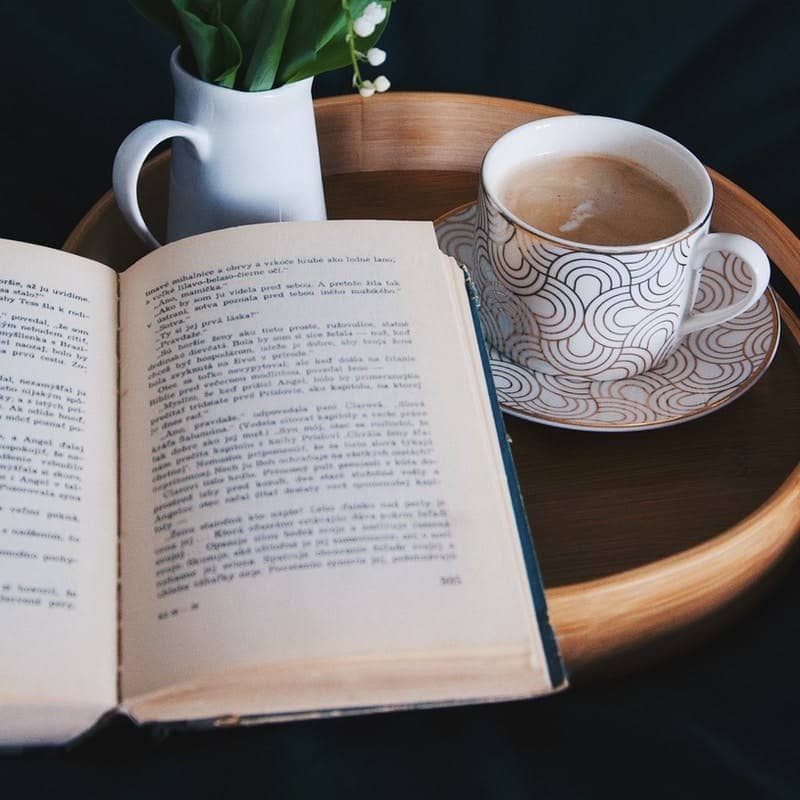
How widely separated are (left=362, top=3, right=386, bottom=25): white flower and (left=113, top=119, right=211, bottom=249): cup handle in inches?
4.3

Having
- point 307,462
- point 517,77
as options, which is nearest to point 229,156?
point 307,462

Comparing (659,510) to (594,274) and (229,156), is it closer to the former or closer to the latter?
(594,274)

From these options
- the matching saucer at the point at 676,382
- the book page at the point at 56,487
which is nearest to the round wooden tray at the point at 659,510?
the matching saucer at the point at 676,382

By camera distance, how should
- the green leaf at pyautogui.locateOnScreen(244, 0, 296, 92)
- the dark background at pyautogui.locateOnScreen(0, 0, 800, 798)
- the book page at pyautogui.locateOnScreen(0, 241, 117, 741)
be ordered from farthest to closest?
the dark background at pyautogui.locateOnScreen(0, 0, 800, 798)
the green leaf at pyautogui.locateOnScreen(244, 0, 296, 92)
the book page at pyautogui.locateOnScreen(0, 241, 117, 741)

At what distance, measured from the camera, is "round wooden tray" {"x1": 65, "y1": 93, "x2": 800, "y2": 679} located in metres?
0.49

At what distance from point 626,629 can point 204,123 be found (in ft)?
1.08

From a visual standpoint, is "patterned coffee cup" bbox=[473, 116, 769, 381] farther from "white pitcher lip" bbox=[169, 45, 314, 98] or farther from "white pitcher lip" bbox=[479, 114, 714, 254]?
"white pitcher lip" bbox=[169, 45, 314, 98]

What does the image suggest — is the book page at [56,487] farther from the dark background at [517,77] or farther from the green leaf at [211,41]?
the dark background at [517,77]

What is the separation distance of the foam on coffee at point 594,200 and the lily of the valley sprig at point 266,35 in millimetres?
111

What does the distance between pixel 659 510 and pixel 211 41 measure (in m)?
0.32

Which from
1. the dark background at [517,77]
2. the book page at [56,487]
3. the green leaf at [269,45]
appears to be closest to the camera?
the book page at [56,487]

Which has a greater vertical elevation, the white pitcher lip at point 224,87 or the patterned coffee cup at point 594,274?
the white pitcher lip at point 224,87

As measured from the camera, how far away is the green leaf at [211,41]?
52 centimetres

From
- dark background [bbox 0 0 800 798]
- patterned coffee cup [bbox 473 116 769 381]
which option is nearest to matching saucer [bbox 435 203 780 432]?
patterned coffee cup [bbox 473 116 769 381]
